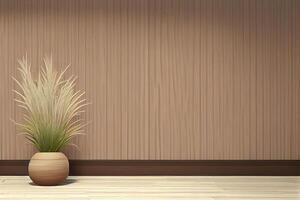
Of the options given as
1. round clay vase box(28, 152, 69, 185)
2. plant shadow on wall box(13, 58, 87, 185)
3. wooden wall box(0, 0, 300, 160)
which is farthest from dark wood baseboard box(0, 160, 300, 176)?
round clay vase box(28, 152, 69, 185)

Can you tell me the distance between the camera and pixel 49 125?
353 cm

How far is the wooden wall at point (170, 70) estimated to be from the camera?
3979 mm

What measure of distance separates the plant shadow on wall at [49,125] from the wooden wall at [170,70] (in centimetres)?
24

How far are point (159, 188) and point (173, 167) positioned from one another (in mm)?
A: 687

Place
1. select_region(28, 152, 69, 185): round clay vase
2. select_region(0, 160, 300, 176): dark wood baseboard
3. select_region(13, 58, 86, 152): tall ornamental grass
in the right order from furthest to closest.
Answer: select_region(0, 160, 300, 176): dark wood baseboard, select_region(13, 58, 86, 152): tall ornamental grass, select_region(28, 152, 69, 185): round clay vase

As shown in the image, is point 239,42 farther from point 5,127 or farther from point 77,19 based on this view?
point 5,127

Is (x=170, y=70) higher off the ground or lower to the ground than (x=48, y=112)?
higher

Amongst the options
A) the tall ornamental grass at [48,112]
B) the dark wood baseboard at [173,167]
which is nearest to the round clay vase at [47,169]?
the tall ornamental grass at [48,112]

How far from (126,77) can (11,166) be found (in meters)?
0.99

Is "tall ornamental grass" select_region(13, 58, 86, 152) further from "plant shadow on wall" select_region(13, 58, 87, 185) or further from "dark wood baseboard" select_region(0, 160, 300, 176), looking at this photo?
"dark wood baseboard" select_region(0, 160, 300, 176)

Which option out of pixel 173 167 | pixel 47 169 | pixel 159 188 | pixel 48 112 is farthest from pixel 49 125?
pixel 173 167

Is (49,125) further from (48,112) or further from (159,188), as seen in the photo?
(159,188)

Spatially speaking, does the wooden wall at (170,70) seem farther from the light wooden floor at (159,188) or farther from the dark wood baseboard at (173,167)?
the light wooden floor at (159,188)

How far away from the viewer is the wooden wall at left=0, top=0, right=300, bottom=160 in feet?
13.1
